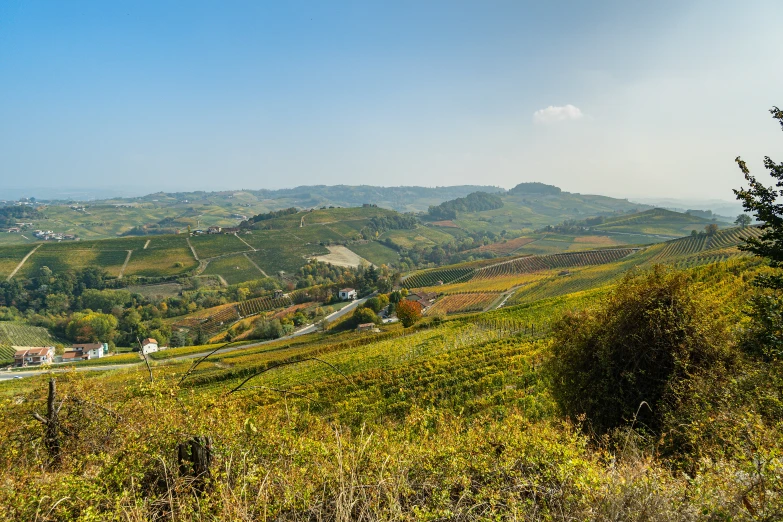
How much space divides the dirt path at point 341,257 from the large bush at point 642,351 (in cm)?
12051

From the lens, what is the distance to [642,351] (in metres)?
8.75

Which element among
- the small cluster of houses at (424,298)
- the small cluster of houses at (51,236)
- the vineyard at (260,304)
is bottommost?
the vineyard at (260,304)

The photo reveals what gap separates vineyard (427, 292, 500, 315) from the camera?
64.7 meters

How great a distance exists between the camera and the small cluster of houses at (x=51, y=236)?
556 ft

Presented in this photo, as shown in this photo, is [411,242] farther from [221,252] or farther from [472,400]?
[472,400]

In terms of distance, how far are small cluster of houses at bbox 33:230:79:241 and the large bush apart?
723ft

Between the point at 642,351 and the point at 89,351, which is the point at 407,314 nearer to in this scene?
the point at 642,351

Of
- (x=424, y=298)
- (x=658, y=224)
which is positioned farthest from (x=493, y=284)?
(x=658, y=224)

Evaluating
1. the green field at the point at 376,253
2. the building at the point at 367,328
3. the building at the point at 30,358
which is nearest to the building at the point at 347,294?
the building at the point at 367,328

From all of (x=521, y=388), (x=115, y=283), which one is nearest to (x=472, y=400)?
(x=521, y=388)

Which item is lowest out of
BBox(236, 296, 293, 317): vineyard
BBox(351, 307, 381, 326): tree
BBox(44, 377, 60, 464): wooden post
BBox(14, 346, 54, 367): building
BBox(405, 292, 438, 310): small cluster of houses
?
BBox(14, 346, 54, 367): building

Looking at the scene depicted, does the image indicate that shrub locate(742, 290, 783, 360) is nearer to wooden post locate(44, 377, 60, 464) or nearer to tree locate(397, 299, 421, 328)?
wooden post locate(44, 377, 60, 464)

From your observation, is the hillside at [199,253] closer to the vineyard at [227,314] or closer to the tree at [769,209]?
the vineyard at [227,314]

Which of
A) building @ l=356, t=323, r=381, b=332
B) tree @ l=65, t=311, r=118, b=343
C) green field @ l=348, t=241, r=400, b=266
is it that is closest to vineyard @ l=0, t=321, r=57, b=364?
tree @ l=65, t=311, r=118, b=343
